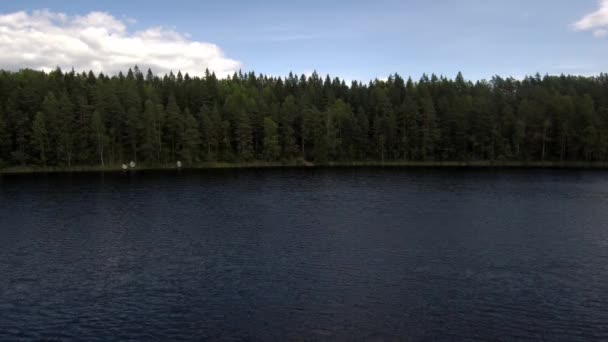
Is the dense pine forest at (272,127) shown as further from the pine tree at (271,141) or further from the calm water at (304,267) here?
the calm water at (304,267)

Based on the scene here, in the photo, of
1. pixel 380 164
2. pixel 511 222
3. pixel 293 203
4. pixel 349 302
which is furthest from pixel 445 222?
pixel 380 164

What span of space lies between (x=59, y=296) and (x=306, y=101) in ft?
438

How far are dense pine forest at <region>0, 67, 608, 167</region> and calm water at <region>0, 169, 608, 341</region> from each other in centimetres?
5636

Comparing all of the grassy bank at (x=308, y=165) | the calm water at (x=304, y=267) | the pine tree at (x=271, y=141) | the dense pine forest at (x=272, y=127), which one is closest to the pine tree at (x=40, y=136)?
the dense pine forest at (x=272, y=127)

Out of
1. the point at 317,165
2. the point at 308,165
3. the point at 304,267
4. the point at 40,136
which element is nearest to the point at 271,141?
the point at 308,165

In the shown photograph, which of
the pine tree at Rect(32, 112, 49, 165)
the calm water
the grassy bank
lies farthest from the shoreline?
the calm water

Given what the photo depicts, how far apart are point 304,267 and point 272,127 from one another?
361 feet

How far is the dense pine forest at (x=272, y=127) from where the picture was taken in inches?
5153

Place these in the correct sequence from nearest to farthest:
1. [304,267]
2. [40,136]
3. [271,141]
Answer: [304,267] → [40,136] → [271,141]

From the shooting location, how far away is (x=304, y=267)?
3953 centimetres

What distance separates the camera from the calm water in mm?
28344

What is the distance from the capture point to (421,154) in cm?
15150

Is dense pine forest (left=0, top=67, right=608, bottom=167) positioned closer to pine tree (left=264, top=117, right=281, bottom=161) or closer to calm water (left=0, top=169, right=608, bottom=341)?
pine tree (left=264, top=117, right=281, bottom=161)

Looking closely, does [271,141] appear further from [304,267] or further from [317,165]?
[304,267]
